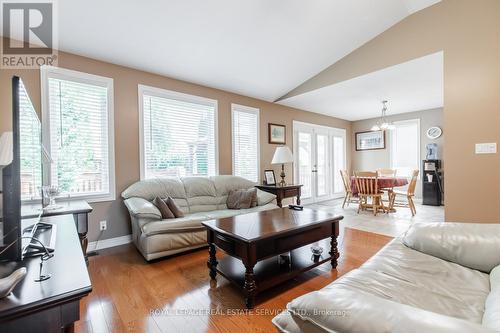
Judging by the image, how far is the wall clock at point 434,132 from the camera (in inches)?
221

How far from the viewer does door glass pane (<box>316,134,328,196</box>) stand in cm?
627

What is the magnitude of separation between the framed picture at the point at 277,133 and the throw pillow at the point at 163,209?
282 cm

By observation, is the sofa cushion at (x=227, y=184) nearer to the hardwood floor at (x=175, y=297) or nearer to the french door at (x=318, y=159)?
the hardwood floor at (x=175, y=297)

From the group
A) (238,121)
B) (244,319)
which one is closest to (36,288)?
(244,319)

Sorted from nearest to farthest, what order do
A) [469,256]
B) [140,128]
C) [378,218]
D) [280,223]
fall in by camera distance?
[469,256] → [280,223] → [140,128] → [378,218]

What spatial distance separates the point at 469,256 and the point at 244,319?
142 centimetres

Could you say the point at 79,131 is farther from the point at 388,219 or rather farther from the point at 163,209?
the point at 388,219

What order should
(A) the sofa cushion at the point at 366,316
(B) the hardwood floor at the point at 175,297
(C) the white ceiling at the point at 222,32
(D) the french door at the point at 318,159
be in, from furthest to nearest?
(D) the french door at the point at 318,159, (C) the white ceiling at the point at 222,32, (B) the hardwood floor at the point at 175,297, (A) the sofa cushion at the point at 366,316

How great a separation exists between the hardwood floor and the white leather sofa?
81 cm

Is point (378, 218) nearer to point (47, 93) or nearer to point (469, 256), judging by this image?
point (469, 256)

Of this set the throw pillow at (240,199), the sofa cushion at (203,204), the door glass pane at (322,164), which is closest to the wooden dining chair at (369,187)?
the door glass pane at (322,164)

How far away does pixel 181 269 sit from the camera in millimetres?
2424

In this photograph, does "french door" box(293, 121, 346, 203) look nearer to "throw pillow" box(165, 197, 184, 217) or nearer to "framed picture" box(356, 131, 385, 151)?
"framed picture" box(356, 131, 385, 151)

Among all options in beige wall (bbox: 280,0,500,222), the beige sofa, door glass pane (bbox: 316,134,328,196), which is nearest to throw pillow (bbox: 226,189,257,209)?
the beige sofa
